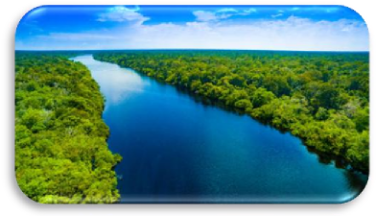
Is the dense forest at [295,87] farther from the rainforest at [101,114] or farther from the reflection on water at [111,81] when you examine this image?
the reflection on water at [111,81]

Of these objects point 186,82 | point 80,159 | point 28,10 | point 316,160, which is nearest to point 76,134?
point 80,159

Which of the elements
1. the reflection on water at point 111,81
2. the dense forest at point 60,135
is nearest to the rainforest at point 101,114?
the dense forest at point 60,135

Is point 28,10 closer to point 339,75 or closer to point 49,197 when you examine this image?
point 49,197

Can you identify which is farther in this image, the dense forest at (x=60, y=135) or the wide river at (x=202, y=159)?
the wide river at (x=202, y=159)

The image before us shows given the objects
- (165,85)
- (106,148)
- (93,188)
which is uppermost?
(165,85)

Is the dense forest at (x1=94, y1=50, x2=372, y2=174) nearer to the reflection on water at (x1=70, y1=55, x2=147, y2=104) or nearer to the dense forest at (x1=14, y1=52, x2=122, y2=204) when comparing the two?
the reflection on water at (x1=70, y1=55, x2=147, y2=104)

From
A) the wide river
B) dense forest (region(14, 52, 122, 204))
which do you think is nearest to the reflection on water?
the wide river
